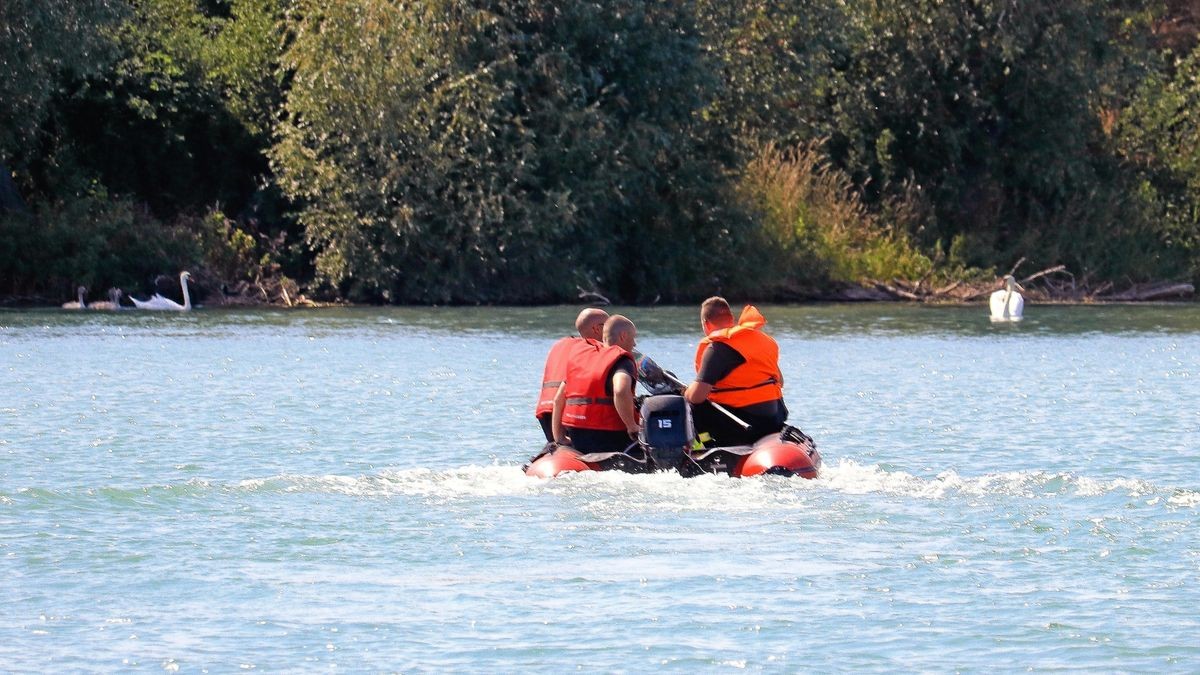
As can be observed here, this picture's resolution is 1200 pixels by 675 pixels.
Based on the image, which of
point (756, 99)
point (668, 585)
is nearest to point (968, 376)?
point (668, 585)

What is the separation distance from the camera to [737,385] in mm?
14102

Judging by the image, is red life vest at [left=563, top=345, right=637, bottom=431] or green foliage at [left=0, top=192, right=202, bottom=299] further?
green foliage at [left=0, top=192, right=202, bottom=299]

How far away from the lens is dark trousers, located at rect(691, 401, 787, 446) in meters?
14.1

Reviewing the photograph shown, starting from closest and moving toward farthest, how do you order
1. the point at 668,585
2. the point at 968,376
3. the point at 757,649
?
1. the point at 757,649
2. the point at 668,585
3. the point at 968,376

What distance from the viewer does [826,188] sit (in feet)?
134

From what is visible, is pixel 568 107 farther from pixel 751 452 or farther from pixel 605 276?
pixel 751 452

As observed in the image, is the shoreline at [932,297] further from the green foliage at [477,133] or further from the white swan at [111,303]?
the white swan at [111,303]

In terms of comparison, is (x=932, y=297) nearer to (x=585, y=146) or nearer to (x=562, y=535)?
(x=585, y=146)

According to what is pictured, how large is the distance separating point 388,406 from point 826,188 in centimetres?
2183

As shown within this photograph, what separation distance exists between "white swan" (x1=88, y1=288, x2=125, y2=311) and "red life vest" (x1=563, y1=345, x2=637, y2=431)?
22.3 meters

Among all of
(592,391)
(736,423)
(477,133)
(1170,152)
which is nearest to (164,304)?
(477,133)

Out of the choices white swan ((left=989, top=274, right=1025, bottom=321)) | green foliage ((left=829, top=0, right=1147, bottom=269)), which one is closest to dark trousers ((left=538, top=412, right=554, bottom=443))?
white swan ((left=989, top=274, right=1025, bottom=321))

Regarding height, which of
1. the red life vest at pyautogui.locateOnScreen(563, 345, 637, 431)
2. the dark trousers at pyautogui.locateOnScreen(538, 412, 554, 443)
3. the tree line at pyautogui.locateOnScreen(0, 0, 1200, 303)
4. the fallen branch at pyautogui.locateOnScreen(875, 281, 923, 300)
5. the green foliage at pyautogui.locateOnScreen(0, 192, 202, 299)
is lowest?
the dark trousers at pyautogui.locateOnScreen(538, 412, 554, 443)

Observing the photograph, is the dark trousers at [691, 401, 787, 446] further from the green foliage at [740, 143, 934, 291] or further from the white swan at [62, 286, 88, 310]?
the green foliage at [740, 143, 934, 291]
